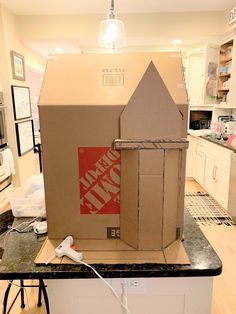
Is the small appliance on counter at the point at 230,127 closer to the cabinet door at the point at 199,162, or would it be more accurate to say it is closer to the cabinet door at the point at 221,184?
the cabinet door at the point at 199,162

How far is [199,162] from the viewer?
432cm

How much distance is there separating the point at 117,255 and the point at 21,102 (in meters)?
3.70

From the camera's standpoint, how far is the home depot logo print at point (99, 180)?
0.95 meters

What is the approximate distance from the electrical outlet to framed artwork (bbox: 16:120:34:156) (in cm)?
339

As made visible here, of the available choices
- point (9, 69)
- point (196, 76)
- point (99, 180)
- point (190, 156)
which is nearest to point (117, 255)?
point (99, 180)

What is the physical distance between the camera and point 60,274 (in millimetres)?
878

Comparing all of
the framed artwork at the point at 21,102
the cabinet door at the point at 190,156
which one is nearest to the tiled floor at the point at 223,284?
the cabinet door at the point at 190,156

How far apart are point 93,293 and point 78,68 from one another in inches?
34.7

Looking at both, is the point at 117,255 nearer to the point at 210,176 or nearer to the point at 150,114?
the point at 150,114

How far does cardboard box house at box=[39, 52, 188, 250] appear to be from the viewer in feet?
2.97

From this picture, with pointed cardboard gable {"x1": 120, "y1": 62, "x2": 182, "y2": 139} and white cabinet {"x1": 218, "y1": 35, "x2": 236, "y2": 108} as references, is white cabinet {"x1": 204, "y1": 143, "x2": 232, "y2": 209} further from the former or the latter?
pointed cardboard gable {"x1": 120, "y1": 62, "x2": 182, "y2": 139}

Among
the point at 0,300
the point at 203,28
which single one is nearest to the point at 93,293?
the point at 0,300

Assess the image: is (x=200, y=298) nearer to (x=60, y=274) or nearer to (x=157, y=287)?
(x=157, y=287)

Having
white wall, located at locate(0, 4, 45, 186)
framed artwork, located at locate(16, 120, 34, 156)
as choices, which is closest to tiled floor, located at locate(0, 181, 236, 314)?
white wall, located at locate(0, 4, 45, 186)
